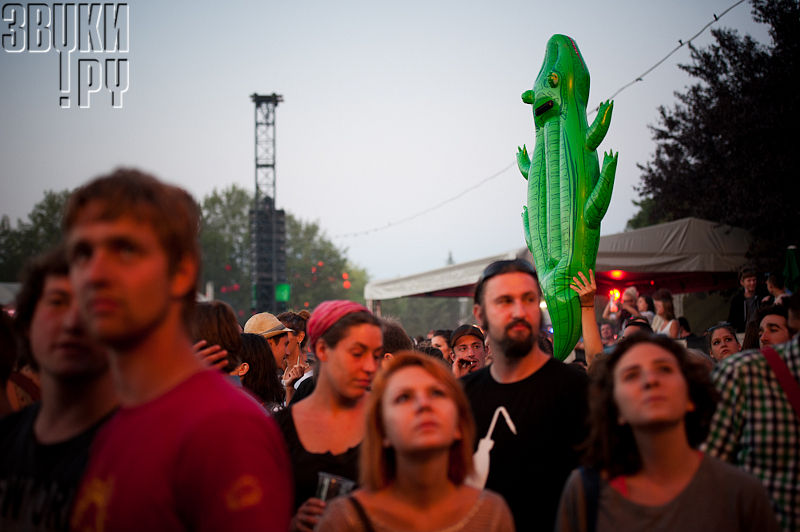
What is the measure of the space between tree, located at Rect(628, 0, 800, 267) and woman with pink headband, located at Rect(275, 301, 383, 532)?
35.1ft

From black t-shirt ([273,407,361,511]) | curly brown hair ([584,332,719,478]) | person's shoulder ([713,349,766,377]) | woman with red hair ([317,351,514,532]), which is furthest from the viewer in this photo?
black t-shirt ([273,407,361,511])

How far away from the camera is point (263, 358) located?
14.5 feet

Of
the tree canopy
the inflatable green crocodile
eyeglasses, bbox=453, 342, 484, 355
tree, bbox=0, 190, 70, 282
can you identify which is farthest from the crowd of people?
tree, bbox=0, 190, 70, 282

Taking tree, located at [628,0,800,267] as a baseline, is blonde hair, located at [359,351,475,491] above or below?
below

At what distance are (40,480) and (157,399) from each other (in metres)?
0.55

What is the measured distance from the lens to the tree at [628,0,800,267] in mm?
12250

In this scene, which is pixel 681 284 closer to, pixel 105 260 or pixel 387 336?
pixel 387 336

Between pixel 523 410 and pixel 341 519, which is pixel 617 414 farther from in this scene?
pixel 341 519

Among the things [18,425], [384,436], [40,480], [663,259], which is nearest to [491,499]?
[384,436]

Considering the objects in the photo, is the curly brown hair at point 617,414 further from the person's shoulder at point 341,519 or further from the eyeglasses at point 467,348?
the eyeglasses at point 467,348

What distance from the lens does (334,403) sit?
123 inches

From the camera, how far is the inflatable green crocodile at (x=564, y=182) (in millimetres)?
6641

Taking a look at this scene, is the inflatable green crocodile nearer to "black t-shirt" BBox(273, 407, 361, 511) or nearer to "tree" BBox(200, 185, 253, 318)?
"black t-shirt" BBox(273, 407, 361, 511)

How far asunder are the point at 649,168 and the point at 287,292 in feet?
44.5
